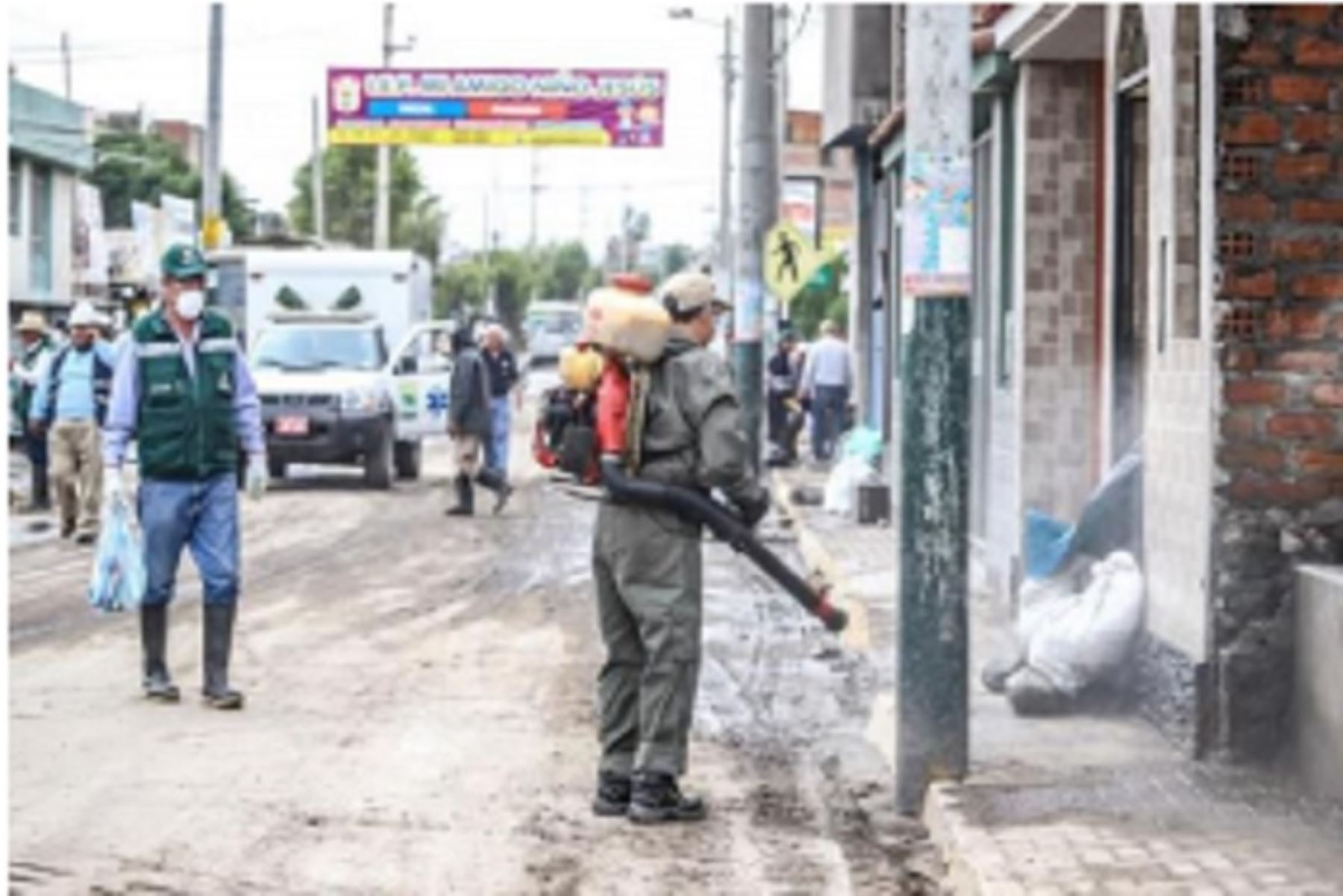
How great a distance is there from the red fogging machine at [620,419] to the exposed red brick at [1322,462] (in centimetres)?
168

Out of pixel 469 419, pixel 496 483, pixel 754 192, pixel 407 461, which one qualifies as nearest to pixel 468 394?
pixel 469 419

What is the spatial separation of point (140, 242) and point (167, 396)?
3749cm

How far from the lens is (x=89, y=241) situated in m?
47.4

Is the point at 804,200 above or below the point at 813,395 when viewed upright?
above

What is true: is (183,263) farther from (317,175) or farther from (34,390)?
(317,175)

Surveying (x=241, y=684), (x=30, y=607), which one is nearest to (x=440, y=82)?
(x=30, y=607)

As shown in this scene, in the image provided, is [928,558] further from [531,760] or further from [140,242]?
[140,242]

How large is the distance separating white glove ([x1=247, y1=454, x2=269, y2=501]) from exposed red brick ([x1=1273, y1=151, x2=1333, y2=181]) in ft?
15.2

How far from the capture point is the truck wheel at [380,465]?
2473cm

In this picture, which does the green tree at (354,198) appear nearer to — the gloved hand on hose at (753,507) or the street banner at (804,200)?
the street banner at (804,200)

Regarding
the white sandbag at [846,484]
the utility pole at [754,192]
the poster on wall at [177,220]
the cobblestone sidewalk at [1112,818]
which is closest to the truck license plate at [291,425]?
the utility pole at [754,192]

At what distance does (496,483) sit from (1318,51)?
13.7 meters

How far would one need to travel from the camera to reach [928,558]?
25.7ft

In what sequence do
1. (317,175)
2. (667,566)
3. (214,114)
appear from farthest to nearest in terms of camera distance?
1. (317,175)
2. (214,114)
3. (667,566)
